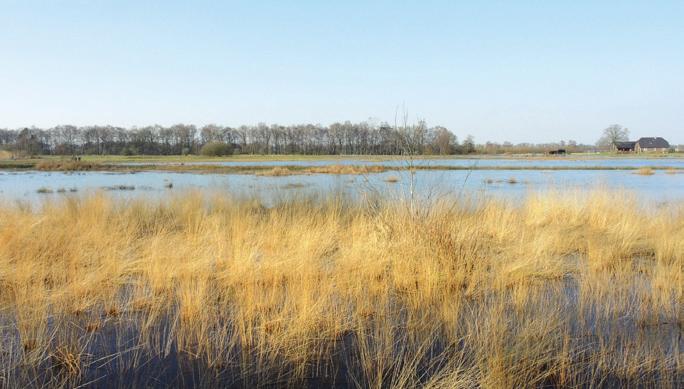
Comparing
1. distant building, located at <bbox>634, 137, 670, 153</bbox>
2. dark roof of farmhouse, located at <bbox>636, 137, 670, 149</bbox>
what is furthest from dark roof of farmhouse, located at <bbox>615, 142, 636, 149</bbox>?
dark roof of farmhouse, located at <bbox>636, 137, 670, 149</bbox>

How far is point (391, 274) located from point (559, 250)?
315 centimetres

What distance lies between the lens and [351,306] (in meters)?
4.11

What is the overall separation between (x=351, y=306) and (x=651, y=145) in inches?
4517

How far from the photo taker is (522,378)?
2.80 meters

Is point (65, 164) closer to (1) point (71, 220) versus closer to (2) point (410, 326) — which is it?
(1) point (71, 220)

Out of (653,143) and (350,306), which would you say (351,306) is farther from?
(653,143)

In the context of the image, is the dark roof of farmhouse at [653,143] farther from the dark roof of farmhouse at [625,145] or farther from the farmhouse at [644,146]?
the dark roof of farmhouse at [625,145]

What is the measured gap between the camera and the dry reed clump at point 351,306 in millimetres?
2969

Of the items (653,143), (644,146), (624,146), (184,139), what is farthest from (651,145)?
(184,139)

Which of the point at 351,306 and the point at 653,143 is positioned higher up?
the point at 653,143

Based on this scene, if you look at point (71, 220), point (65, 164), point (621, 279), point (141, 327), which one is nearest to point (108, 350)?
point (141, 327)

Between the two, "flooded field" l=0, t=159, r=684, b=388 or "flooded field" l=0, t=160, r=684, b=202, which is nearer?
"flooded field" l=0, t=159, r=684, b=388

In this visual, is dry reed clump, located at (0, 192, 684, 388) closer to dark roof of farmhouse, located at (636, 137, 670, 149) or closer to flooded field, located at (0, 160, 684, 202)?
flooded field, located at (0, 160, 684, 202)

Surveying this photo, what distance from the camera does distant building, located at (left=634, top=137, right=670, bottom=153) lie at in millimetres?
93113
